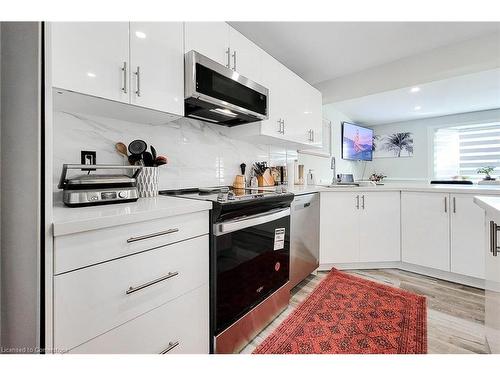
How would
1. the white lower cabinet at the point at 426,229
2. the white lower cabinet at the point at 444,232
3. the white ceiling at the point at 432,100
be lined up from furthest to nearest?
the white ceiling at the point at 432,100, the white lower cabinet at the point at 426,229, the white lower cabinet at the point at 444,232

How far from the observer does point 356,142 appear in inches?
190

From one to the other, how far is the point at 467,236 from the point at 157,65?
9.50ft

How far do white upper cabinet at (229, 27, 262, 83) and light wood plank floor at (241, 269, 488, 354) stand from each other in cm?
190

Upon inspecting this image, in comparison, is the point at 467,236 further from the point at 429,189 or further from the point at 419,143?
the point at 419,143

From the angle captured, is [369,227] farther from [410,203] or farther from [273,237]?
[273,237]

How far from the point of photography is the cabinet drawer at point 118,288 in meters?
0.73

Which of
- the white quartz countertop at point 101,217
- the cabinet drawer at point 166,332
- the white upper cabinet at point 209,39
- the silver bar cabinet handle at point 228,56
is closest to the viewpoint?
the white quartz countertop at point 101,217

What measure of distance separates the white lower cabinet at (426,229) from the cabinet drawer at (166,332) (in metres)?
2.28

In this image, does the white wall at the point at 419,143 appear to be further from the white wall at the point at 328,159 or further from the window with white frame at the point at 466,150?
the white wall at the point at 328,159

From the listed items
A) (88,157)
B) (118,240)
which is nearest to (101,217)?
(118,240)

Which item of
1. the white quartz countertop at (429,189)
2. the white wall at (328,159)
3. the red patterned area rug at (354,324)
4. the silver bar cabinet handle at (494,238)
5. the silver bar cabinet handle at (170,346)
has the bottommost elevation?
the red patterned area rug at (354,324)

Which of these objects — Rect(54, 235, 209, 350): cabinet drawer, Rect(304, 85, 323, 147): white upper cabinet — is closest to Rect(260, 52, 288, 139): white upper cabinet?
Rect(304, 85, 323, 147): white upper cabinet

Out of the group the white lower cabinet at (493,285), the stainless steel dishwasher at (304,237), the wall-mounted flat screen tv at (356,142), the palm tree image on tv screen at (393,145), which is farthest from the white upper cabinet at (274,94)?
the palm tree image on tv screen at (393,145)

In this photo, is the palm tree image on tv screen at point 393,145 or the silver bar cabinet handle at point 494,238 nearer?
the silver bar cabinet handle at point 494,238
